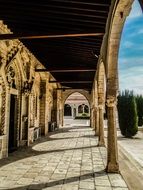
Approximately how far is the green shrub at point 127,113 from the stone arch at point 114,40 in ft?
33.9

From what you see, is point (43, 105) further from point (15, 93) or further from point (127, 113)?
point (127, 113)

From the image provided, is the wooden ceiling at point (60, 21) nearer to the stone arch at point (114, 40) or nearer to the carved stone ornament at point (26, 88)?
the stone arch at point (114, 40)

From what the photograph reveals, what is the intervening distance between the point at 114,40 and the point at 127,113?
36.8 feet

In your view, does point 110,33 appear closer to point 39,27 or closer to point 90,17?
point 90,17

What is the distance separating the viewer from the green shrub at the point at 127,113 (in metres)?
15.8

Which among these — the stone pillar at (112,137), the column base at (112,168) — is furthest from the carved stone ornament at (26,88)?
the column base at (112,168)

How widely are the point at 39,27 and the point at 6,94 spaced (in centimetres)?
226

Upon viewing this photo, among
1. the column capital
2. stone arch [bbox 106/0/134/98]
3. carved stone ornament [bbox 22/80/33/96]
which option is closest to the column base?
the column capital

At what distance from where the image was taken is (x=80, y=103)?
4656cm

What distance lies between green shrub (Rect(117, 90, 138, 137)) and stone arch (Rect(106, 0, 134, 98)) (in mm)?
10334

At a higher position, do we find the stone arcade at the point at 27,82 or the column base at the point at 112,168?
the stone arcade at the point at 27,82

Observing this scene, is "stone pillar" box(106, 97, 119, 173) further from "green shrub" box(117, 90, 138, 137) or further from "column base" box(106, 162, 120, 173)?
"green shrub" box(117, 90, 138, 137)

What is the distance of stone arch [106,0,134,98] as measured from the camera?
4.29m

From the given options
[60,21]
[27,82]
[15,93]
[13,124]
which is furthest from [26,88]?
[60,21]
